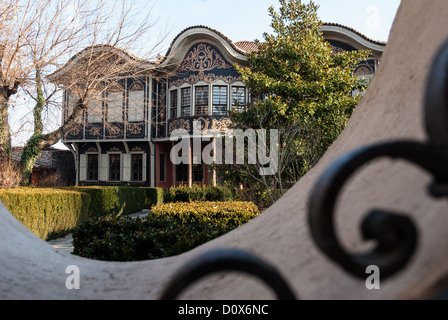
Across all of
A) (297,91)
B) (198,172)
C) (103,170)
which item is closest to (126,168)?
(103,170)

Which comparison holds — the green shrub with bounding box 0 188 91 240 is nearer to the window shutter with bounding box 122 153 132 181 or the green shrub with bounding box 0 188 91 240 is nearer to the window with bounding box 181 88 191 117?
the window with bounding box 181 88 191 117

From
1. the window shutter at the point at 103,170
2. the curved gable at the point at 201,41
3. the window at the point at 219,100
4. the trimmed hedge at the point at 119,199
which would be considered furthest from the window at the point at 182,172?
the curved gable at the point at 201,41

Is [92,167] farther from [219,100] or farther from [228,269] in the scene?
[228,269]

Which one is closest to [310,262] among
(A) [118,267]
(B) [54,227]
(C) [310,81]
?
(A) [118,267]

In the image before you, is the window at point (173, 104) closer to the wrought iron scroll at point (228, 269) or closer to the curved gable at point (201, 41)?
the curved gable at point (201, 41)

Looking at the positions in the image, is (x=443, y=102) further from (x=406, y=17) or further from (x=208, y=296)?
(x=406, y=17)

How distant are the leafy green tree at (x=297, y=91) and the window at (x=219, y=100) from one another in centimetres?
585

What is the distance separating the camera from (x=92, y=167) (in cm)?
2030

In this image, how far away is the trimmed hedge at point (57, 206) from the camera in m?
7.58

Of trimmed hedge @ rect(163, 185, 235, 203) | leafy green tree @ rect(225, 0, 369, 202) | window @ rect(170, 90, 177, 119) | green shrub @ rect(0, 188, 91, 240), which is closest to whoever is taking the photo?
green shrub @ rect(0, 188, 91, 240)

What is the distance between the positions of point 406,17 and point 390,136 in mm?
603

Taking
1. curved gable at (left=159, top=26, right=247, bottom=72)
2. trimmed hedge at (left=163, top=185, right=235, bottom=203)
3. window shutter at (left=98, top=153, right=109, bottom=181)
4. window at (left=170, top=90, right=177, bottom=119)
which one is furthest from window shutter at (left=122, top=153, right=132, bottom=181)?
trimmed hedge at (left=163, top=185, right=235, bottom=203)

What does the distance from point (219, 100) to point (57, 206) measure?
1027 centimetres

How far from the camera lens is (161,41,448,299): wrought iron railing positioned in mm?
397
